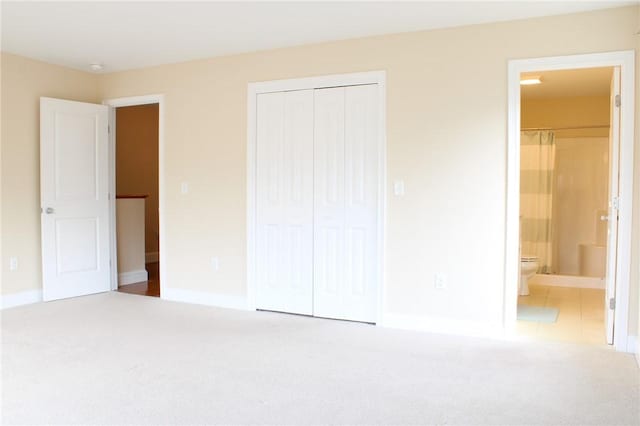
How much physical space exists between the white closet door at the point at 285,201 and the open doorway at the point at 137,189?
6.48ft

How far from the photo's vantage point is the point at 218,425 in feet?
7.96

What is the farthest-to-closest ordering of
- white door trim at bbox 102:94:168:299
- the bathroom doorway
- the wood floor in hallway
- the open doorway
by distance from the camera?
the bathroom doorway, the open doorway, the wood floor in hallway, white door trim at bbox 102:94:168:299

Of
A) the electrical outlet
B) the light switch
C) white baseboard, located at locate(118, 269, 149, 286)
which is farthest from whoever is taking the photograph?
white baseboard, located at locate(118, 269, 149, 286)

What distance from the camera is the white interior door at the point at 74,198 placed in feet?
16.6

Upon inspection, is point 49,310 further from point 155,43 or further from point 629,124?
point 629,124

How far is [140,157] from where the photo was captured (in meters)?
7.79

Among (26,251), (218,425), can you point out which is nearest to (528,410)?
(218,425)

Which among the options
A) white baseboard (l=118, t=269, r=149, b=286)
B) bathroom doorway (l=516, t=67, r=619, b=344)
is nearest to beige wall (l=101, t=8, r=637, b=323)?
white baseboard (l=118, t=269, r=149, b=286)

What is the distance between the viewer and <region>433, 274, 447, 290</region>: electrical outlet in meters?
4.04

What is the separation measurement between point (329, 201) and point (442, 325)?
4.41ft

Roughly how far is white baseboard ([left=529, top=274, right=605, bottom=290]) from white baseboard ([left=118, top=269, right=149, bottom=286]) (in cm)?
468

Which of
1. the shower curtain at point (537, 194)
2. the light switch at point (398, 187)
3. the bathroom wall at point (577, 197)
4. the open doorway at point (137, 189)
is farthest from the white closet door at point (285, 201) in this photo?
the bathroom wall at point (577, 197)

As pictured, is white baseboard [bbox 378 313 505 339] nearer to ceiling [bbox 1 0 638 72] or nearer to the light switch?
the light switch

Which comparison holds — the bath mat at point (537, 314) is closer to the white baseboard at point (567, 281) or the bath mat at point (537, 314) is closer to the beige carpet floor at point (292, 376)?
the beige carpet floor at point (292, 376)
